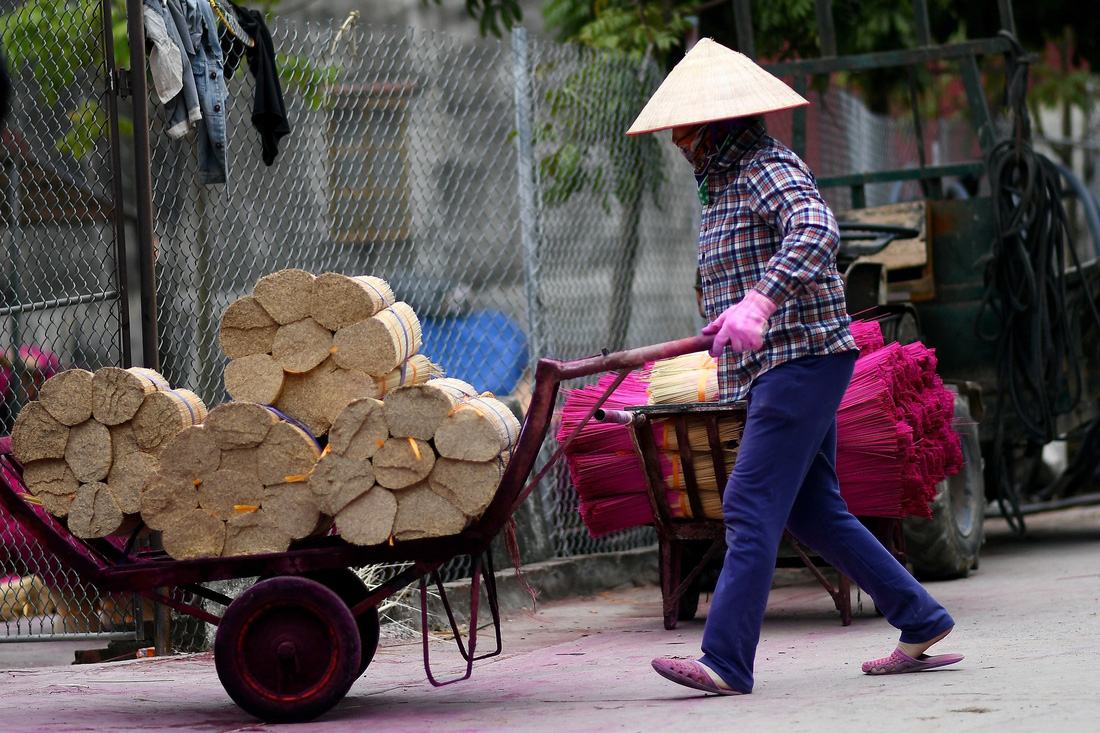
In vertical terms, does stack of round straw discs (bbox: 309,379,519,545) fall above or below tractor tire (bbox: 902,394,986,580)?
above

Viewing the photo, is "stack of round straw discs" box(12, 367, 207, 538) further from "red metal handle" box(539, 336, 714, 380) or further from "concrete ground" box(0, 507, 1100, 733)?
"red metal handle" box(539, 336, 714, 380)

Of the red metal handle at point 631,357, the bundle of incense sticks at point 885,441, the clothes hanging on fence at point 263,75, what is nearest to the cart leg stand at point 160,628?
the clothes hanging on fence at point 263,75

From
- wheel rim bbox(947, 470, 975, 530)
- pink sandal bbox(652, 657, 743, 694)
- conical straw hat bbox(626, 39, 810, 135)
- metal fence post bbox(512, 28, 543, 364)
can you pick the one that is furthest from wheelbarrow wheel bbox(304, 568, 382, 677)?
wheel rim bbox(947, 470, 975, 530)

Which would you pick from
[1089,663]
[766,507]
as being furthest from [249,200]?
[1089,663]

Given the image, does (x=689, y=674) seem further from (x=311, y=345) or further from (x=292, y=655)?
(x=311, y=345)

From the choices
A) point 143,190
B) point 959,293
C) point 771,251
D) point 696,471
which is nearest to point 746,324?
point 771,251

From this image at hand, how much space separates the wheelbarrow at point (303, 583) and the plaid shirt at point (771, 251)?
1.11ft

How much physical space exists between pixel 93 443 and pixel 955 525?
4773 millimetres

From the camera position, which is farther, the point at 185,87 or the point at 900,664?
the point at 185,87

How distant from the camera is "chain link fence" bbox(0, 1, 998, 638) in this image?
6.04 m

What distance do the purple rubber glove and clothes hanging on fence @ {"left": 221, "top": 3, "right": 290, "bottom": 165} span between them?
9.32 ft

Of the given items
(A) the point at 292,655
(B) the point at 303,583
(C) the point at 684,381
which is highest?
(C) the point at 684,381

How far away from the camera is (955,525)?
7234 mm

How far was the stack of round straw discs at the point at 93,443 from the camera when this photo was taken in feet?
14.0
